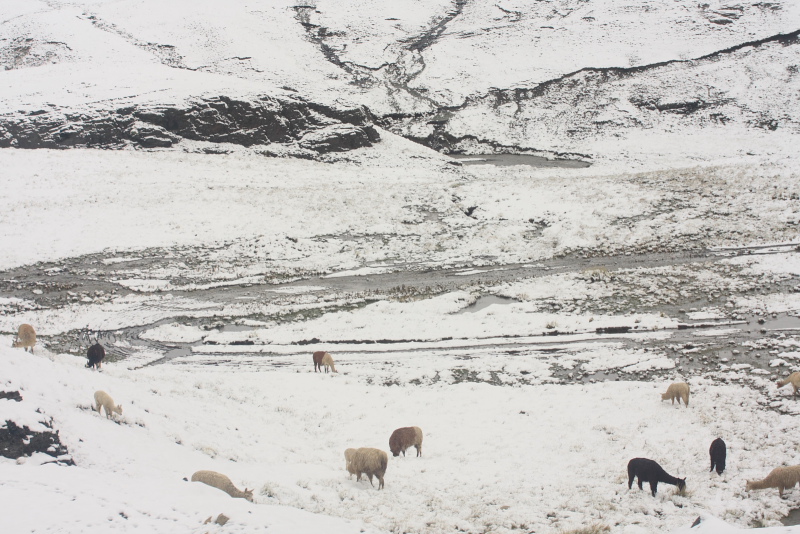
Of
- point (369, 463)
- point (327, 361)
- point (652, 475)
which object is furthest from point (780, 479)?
point (327, 361)

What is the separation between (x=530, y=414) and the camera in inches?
558

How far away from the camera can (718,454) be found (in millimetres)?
10617

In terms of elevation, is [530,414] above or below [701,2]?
below

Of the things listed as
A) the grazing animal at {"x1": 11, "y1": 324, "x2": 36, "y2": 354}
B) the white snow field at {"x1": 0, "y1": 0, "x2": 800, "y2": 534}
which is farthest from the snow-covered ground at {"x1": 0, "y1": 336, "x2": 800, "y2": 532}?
the grazing animal at {"x1": 11, "y1": 324, "x2": 36, "y2": 354}

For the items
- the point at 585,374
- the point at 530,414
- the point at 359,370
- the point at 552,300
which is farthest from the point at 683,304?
the point at 359,370

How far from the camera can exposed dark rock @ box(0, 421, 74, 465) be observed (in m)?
8.38

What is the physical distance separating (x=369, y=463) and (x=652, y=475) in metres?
5.57

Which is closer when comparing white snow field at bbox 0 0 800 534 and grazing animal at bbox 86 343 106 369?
white snow field at bbox 0 0 800 534

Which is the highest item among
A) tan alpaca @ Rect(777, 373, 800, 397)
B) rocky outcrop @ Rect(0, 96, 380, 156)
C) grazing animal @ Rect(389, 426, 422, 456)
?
rocky outcrop @ Rect(0, 96, 380, 156)

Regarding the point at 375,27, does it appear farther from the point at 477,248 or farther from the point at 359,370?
the point at 359,370

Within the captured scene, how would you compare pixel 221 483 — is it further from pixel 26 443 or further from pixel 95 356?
pixel 95 356

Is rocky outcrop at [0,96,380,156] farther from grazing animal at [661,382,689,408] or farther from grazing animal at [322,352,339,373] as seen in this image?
grazing animal at [661,382,689,408]

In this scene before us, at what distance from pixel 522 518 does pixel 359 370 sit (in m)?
9.20

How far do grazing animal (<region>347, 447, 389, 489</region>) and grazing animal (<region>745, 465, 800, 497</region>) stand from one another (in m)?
7.17
